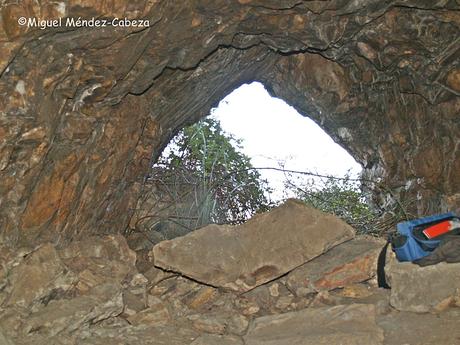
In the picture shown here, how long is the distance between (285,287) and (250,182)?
7.48 feet

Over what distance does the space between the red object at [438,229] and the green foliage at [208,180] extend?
6.98 ft

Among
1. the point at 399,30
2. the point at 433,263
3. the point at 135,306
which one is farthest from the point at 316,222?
the point at 399,30

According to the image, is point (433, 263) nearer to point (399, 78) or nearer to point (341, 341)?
point (341, 341)

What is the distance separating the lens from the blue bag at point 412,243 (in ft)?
12.6

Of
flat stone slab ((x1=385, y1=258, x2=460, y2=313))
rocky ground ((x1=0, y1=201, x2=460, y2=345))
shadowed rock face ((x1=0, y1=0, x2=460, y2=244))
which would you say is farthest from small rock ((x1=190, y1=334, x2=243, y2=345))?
shadowed rock face ((x1=0, y1=0, x2=460, y2=244))

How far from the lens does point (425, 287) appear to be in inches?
136

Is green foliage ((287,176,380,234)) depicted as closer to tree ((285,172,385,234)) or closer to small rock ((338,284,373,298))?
tree ((285,172,385,234))

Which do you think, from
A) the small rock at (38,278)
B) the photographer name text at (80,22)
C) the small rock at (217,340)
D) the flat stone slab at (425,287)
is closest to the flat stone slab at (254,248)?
the small rock at (217,340)

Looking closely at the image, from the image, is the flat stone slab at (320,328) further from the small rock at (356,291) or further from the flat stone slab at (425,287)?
the small rock at (356,291)

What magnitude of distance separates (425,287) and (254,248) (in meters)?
1.46

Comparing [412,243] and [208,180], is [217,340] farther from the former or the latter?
[208,180]

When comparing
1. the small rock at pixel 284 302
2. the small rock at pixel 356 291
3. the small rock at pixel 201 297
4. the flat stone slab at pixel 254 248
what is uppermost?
the flat stone slab at pixel 254 248

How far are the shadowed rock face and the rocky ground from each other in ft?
1.24

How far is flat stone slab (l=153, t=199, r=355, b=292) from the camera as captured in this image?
399cm
